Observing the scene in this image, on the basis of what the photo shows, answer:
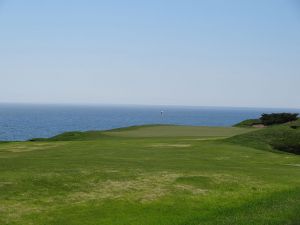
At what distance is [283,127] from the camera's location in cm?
4294

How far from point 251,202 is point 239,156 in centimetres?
1316

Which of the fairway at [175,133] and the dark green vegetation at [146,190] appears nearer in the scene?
the dark green vegetation at [146,190]

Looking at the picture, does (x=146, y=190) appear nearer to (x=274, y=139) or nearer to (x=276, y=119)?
(x=274, y=139)

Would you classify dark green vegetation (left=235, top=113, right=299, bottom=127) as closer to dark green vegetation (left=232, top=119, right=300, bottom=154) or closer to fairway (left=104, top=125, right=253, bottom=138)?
fairway (left=104, top=125, right=253, bottom=138)

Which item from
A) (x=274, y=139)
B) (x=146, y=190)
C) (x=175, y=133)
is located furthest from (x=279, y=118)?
(x=146, y=190)

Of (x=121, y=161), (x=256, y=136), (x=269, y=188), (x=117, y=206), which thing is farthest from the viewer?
(x=256, y=136)

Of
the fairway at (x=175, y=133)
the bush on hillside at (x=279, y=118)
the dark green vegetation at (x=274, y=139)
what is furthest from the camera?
the bush on hillside at (x=279, y=118)

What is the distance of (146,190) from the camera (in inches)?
725

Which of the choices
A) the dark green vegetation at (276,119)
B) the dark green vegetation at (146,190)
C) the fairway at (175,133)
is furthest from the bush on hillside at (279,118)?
the dark green vegetation at (146,190)

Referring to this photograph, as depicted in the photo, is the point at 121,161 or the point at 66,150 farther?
the point at 66,150

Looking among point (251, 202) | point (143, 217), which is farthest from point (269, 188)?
point (143, 217)

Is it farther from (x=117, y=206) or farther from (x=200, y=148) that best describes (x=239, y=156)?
(x=117, y=206)

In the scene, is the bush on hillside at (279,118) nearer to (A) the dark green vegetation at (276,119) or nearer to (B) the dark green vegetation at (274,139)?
(A) the dark green vegetation at (276,119)

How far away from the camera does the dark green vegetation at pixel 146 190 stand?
48.9ft
